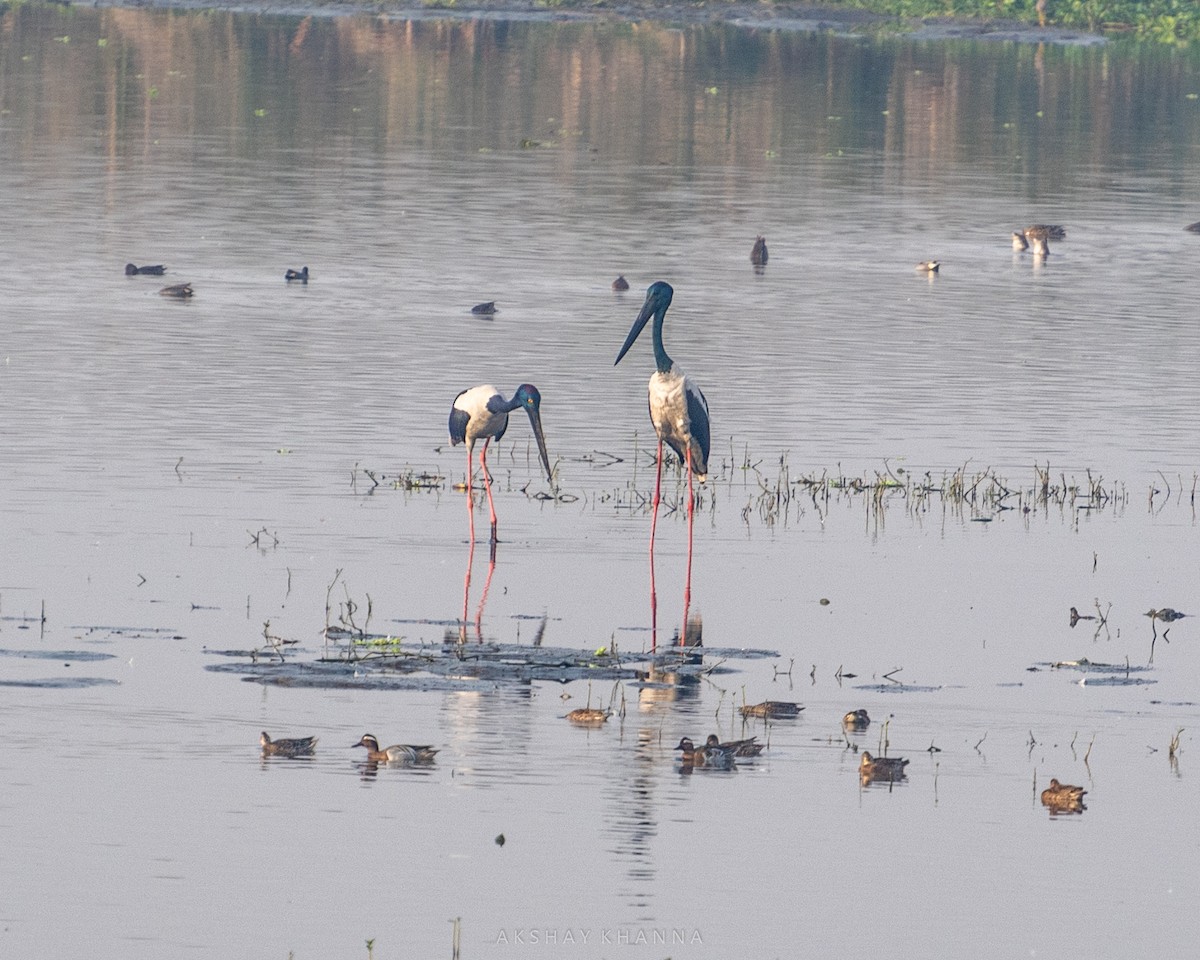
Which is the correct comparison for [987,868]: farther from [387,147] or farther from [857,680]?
[387,147]

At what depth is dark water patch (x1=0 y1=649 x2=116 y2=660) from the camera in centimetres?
1477

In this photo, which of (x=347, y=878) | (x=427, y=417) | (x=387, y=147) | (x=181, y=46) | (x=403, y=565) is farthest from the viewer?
(x=181, y=46)

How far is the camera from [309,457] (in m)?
22.0

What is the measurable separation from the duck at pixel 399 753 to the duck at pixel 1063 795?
2.80 m

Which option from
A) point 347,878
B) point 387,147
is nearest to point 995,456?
point 347,878

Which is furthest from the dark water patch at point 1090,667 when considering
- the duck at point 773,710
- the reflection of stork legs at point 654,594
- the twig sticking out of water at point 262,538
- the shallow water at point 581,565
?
the twig sticking out of water at point 262,538

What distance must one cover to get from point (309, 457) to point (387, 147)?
106 ft

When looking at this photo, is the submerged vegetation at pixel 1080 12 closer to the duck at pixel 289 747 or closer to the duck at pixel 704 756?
the duck at pixel 704 756

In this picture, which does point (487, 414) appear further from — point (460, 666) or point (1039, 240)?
point (1039, 240)

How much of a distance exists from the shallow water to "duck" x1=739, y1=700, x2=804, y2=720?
79mm

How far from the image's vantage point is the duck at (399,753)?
12.8 m

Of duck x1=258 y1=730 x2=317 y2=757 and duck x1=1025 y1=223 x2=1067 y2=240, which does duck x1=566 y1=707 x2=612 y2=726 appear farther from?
duck x1=1025 y1=223 x2=1067 y2=240

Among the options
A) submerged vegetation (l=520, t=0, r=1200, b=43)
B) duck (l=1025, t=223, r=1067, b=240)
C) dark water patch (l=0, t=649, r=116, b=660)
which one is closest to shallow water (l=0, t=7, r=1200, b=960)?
dark water patch (l=0, t=649, r=116, b=660)

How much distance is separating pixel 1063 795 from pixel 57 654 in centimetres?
548
